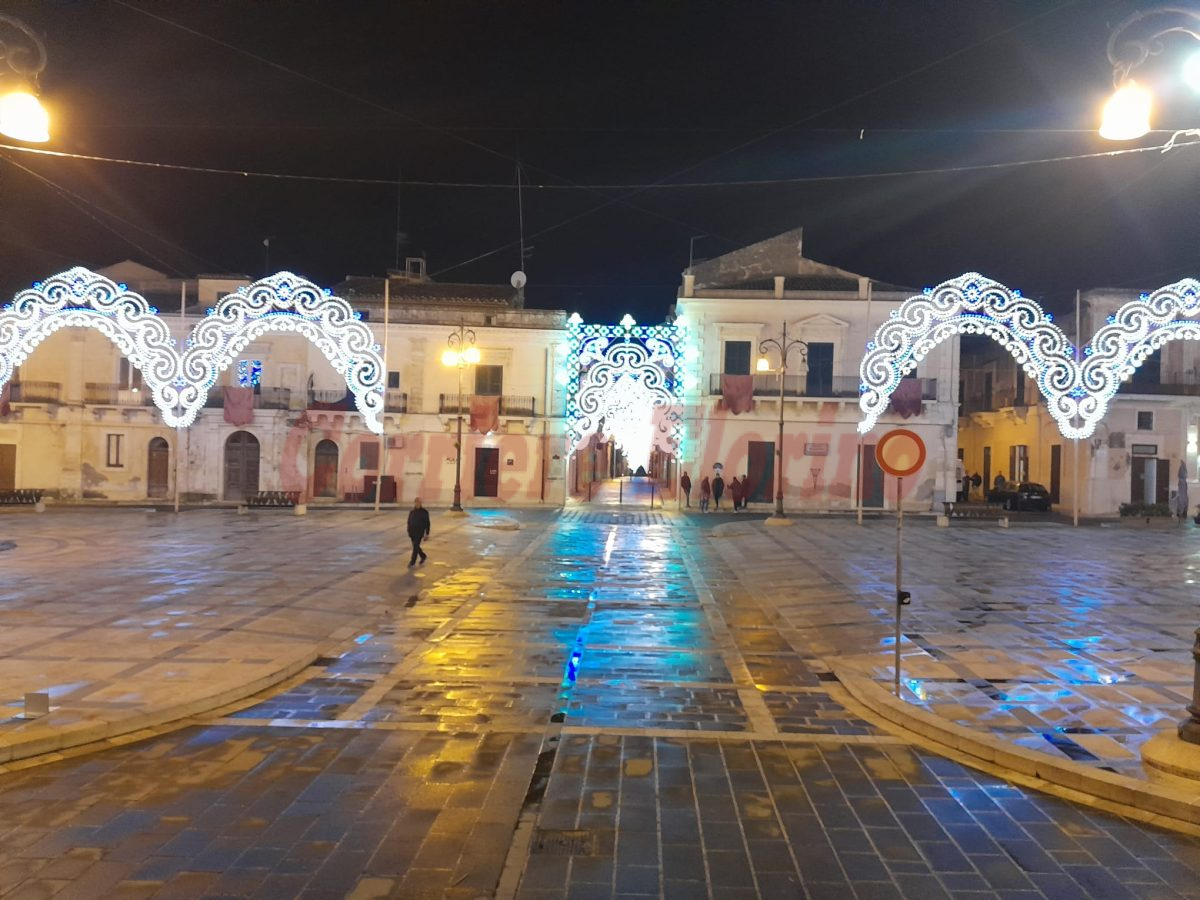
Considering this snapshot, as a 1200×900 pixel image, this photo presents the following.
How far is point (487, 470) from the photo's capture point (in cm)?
3347

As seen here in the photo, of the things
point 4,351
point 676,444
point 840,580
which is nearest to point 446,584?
point 840,580

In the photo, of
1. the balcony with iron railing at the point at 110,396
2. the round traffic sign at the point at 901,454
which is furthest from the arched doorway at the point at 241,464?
the round traffic sign at the point at 901,454

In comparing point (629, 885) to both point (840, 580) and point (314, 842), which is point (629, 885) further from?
point (840, 580)

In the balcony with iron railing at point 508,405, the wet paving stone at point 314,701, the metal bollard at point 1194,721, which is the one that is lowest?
the wet paving stone at point 314,701

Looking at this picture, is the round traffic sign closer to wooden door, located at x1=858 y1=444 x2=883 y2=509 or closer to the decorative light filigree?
the decorative light filigree

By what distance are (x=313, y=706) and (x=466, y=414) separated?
2644cm

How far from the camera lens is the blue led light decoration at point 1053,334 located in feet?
59.3

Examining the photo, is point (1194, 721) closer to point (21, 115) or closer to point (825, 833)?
point (825, 833)

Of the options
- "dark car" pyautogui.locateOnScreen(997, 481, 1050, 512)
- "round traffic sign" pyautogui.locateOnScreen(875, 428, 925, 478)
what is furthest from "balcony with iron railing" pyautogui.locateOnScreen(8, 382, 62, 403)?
"dark car" pyautogui.locateOnScreen(997, 481, 1050, 512)

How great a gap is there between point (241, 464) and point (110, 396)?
5.49m

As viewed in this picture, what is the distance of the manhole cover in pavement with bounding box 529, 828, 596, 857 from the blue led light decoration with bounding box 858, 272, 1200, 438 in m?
16.9

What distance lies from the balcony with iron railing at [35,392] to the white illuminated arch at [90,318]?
13586 mm

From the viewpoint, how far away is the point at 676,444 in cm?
2873

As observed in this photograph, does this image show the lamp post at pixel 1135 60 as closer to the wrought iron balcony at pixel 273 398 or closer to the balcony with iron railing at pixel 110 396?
the wrought iron balcony at pixel 273 398
